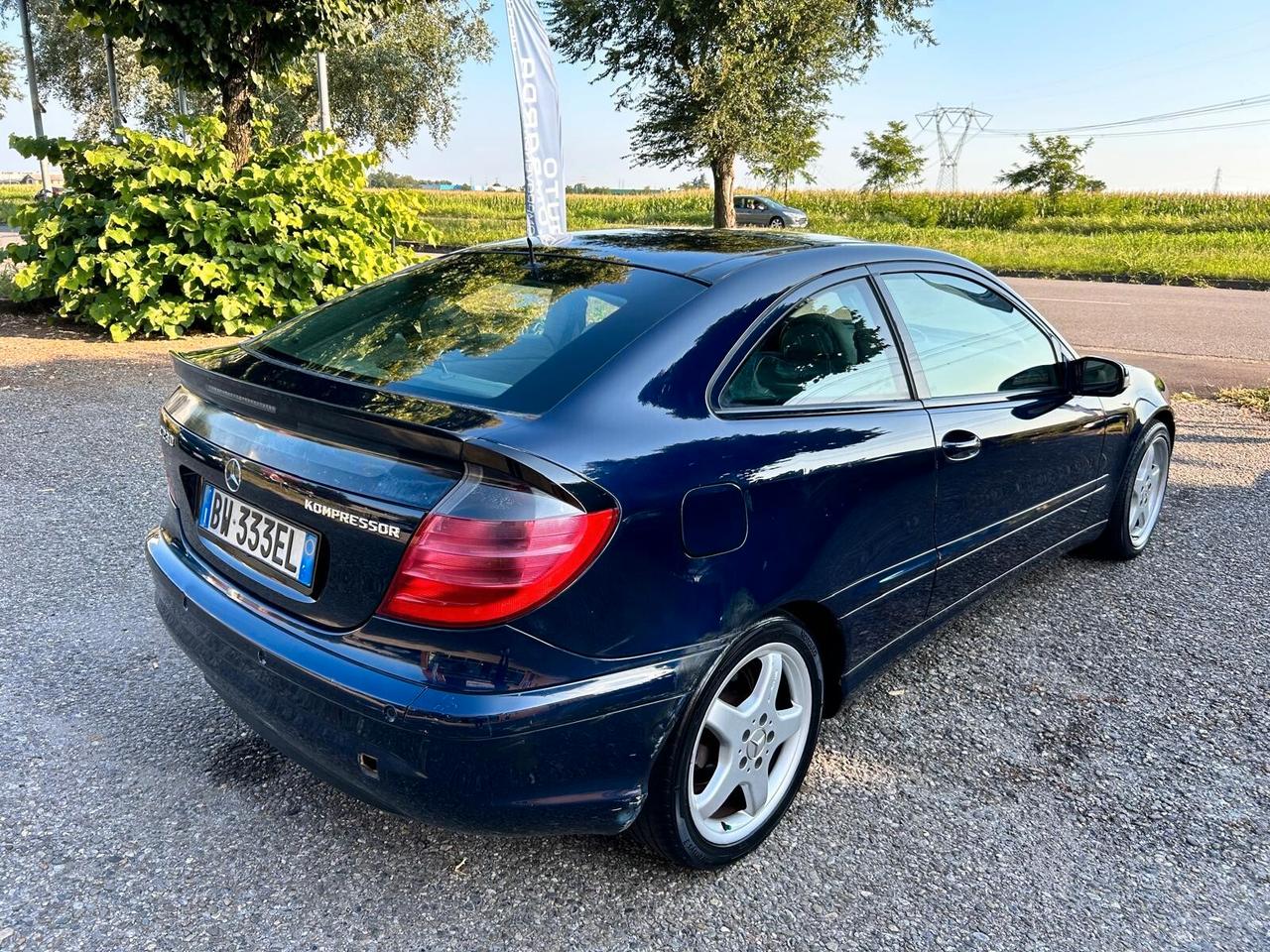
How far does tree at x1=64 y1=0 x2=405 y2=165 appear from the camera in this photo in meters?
9.45

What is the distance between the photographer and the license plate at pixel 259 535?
6.63 ft

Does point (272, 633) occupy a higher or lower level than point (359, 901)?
higher

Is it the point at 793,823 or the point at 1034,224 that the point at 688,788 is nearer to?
the point at 793,823

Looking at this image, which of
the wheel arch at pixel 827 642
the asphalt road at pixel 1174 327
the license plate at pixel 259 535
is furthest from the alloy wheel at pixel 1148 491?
the asphalt road at pixel 1174 327

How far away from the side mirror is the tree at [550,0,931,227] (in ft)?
57.7

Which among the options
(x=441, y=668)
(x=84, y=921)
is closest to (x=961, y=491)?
(x=441, y=668)

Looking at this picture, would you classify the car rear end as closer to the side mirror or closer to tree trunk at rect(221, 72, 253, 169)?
the side mirror

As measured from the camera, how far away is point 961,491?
2865 mm

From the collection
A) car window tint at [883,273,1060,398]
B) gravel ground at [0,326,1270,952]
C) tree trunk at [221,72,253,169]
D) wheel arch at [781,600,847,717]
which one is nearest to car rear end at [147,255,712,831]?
gravel ground at [0,326,1270,952]

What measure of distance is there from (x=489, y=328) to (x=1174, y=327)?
486 inches

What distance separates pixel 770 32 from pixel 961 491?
19.4 metres

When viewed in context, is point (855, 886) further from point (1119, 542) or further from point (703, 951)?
point (1119, 542)

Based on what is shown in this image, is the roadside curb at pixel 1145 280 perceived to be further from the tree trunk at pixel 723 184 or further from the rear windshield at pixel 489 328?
the rear windshield at pixel 489 328

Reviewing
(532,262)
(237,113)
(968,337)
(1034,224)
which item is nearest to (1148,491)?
(968,337)
